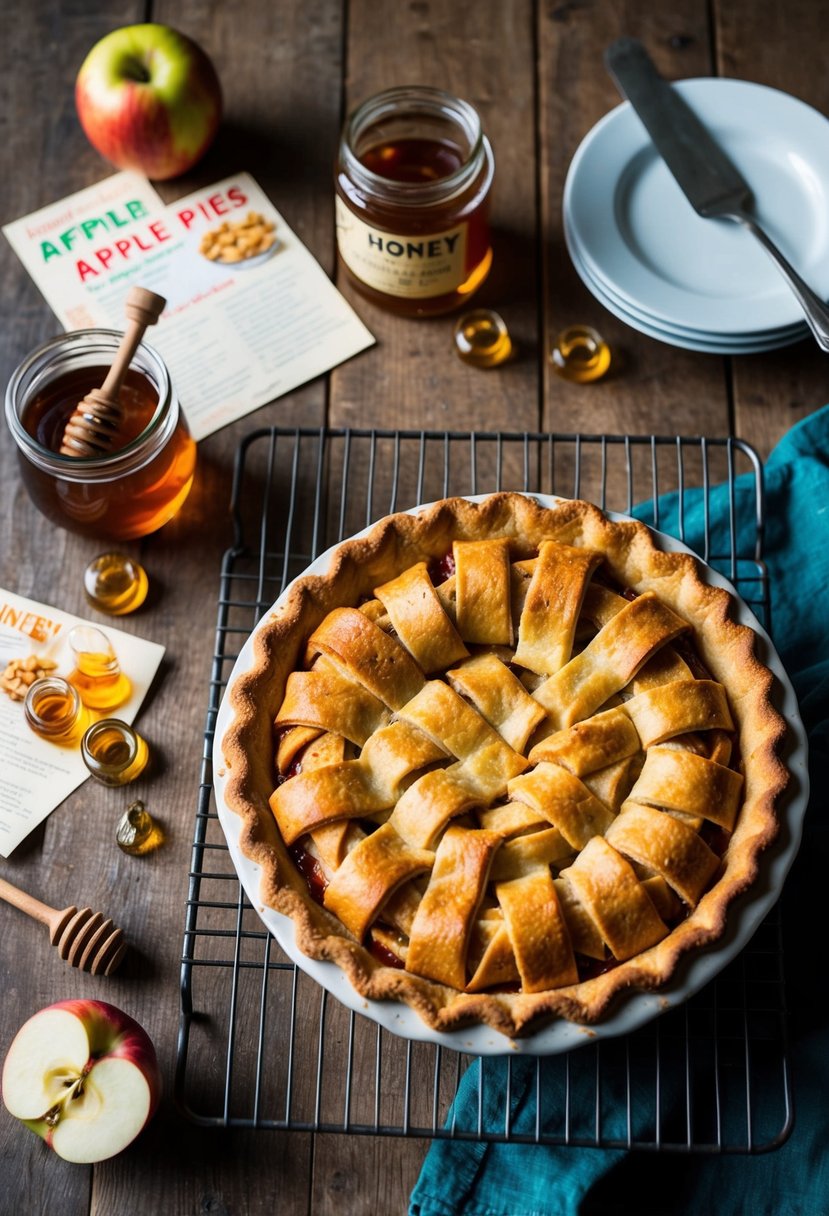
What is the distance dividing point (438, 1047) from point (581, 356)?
1.38 metres

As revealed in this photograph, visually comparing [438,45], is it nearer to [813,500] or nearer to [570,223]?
[570,223]

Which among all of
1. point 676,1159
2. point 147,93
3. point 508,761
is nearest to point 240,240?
point 147,93

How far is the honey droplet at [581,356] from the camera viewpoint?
2502 mm

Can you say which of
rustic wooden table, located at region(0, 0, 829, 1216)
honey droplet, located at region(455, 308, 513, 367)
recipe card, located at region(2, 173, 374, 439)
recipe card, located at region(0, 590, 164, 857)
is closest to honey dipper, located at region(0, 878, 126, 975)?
rustic wooden table, located at region(0, 0, 829, 1216)

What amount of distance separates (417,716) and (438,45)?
66.8 inches

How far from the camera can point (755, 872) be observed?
5.73ft

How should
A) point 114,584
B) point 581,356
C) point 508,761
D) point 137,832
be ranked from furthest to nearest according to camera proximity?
point 581,356
point 114,584
point 137,832
point 508,761

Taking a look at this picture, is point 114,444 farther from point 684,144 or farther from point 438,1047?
point 684,144

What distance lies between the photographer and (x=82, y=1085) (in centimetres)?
195

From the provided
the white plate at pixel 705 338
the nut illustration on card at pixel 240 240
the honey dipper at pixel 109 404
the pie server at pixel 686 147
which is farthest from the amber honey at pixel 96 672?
the pie server at pixel 686 147

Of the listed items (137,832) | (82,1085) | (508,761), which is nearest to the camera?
(508,761)

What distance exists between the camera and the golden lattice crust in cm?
172

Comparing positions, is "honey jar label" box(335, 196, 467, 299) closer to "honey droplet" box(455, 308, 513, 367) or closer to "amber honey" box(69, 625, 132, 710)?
"honey droplet" box(455, 308, 513, 367)

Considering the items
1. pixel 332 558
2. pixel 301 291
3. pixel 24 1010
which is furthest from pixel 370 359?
pixel 24 1010
